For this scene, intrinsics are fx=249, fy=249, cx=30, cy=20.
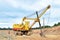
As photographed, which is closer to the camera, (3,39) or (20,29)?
(3,39)

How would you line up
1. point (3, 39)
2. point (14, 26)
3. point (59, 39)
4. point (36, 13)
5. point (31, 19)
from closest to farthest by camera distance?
point (3, 39) → point (59, 39) → point (14, 26) → point (36, 13) → point (31, 19)

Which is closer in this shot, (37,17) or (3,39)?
(3,39)

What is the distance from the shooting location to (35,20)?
67.4 metres

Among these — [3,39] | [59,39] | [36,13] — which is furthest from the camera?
[36,13]

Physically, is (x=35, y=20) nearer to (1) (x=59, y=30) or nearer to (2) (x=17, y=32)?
(2) (x=17, y=32)

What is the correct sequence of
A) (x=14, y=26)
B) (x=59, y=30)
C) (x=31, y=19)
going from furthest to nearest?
(x=59, y=30)
(x=31, y=19)
(x=14, y=26)

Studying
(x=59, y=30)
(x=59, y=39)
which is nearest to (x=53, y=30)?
(x=59, y=30)

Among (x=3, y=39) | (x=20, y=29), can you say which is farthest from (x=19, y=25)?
(x=3, y=39)

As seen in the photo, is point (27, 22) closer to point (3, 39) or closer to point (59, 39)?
point (59, 39)

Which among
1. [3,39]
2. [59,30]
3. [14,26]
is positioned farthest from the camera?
[59,30]

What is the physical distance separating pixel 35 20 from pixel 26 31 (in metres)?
5.81

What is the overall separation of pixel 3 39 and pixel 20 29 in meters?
32.8

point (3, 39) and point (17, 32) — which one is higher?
point (3, 39)

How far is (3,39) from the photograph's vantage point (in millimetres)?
27906
